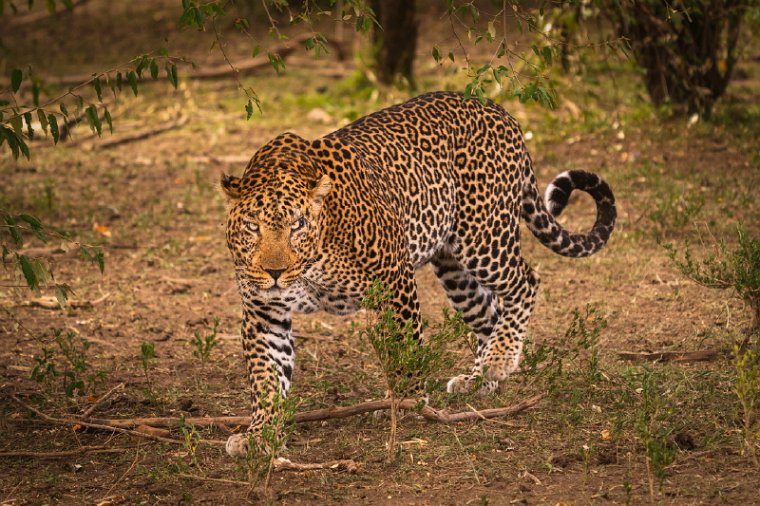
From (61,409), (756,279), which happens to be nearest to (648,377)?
(756,279)

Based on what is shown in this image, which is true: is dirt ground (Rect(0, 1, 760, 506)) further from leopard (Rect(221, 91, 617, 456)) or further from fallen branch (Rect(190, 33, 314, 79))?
fallen branch (Rect(190, 33, 314, 79))

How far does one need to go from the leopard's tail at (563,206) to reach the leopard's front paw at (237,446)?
2362mm

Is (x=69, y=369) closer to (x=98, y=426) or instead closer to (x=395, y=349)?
(x=98, y=426)

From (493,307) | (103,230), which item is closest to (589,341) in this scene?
(493,307)

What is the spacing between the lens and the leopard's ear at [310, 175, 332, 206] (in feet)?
17.5

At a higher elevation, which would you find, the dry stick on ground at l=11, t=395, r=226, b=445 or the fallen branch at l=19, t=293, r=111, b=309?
the dry stick on ground at l=11, t=395, r=226, b=445

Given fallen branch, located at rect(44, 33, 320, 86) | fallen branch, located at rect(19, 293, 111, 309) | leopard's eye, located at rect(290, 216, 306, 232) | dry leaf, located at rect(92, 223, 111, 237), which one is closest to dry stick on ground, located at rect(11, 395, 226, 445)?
leopard's eye, located at rect(290, 216, 306, 232)

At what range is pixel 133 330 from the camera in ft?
25.5

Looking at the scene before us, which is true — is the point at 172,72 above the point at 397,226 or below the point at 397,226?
above

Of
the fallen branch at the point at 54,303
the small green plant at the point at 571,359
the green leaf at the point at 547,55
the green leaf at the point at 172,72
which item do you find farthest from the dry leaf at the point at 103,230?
the green leaf at the point at 547,55

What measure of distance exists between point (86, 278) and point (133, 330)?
1.32 m

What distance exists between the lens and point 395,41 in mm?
14125

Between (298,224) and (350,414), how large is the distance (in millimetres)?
1099

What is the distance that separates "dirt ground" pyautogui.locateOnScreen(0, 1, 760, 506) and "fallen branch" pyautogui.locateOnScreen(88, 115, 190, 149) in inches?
3.6
